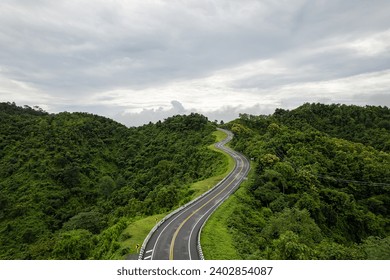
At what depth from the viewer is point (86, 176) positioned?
98.6 meters

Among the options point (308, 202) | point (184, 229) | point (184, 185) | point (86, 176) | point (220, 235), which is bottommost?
point (86, 176)

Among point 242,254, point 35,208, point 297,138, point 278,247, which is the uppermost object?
point 297,138

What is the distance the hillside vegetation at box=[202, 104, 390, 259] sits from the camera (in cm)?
3178

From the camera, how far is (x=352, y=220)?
58.6 meters

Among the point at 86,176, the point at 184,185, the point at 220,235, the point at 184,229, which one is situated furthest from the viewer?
the point at 86,176

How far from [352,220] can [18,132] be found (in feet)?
382

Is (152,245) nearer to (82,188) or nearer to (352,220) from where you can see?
(352,220)

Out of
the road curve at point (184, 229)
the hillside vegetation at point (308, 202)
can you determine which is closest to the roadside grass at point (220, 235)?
the hillside vegetation at point (308, 202)

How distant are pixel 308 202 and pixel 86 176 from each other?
73.4m

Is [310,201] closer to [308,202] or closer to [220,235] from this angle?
[308,202]

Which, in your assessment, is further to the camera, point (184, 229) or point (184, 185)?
point (184, 185)

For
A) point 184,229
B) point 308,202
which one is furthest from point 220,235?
point 308,202

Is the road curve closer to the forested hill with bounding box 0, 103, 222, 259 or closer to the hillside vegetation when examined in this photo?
the hillside vegetation

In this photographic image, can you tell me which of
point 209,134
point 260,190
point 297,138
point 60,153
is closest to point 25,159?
point 60,153
